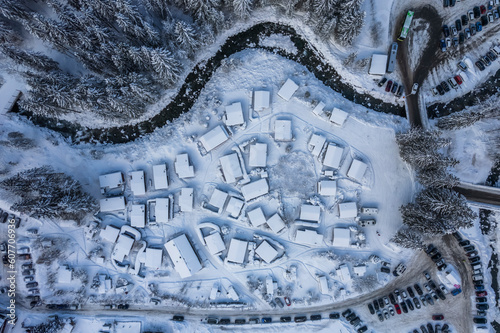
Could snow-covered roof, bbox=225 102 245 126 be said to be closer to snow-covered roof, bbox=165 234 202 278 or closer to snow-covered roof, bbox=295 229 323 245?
snow-covered roof, bbox=295 229 323 245

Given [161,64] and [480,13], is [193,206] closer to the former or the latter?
[161,64]

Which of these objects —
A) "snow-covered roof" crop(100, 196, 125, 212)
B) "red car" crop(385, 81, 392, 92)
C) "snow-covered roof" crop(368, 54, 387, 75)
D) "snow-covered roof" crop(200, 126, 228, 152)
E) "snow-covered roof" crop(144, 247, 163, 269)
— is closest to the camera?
"snow-covered roof" crop(144, 247, 163, 269)

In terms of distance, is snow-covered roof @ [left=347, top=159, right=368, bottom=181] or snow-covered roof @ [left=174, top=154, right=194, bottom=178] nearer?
snow-covered roof @ [left=347, top=159, right=368, bottom=181]

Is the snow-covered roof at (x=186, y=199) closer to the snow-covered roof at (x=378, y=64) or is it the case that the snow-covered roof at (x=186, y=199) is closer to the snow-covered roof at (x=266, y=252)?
the snow-covered roof at (x=266, y=252)

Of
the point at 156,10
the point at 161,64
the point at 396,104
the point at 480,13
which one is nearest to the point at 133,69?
the point at 161,64

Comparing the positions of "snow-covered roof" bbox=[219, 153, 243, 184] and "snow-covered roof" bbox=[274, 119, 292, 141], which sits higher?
"snow-covered roof" bbox=[274, 119, 292, 141]

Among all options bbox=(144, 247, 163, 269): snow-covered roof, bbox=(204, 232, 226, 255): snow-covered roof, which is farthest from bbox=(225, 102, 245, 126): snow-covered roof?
bbox=(144, 247, 163, 269): snow-covered roof
